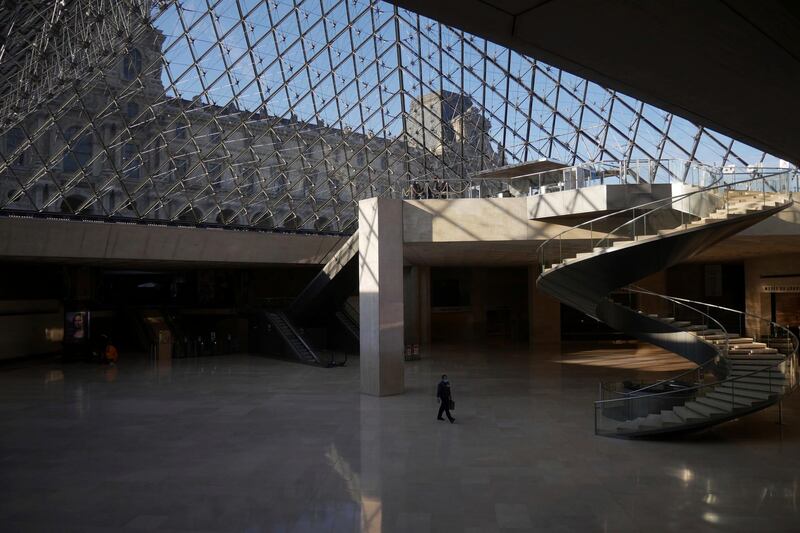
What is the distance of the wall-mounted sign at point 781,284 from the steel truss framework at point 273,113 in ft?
18.4

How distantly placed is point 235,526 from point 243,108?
28.3 m

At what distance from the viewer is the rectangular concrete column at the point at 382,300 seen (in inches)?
712

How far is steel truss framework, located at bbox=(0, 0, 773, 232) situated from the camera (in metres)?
26.9

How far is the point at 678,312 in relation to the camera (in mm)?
19531

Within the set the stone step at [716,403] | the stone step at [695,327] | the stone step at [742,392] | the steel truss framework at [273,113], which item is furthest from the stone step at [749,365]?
the steel truss framework at [273,113]

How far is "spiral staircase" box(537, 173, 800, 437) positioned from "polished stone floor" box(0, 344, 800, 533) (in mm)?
645

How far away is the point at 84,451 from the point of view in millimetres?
11812

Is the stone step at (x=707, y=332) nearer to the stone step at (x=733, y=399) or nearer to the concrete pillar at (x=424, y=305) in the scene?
the stone step at (x=733, y=399)

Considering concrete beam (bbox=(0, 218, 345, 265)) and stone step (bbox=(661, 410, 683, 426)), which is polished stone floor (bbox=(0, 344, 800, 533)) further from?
concrete beam (bbox=(0, 218, 345, 265))

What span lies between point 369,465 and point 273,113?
2686 centimetres

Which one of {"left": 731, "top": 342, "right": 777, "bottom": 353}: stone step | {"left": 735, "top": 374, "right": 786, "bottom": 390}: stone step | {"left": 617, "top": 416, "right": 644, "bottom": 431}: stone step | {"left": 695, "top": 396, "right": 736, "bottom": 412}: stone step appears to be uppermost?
{"left": 731, "top": 342, "right": 777, "bottom": 353}: stone step

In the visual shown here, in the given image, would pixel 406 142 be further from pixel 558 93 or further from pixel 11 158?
pixel 11 158

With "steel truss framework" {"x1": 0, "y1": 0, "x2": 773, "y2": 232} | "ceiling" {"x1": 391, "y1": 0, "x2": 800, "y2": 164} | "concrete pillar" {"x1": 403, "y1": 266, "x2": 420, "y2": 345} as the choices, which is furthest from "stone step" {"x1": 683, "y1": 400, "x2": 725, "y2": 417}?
"concrete pillar" {"x1": 403, "y1": 266, "x2": 420, "y2": 345}

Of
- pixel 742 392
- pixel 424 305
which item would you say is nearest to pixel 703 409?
pixel 742 392
